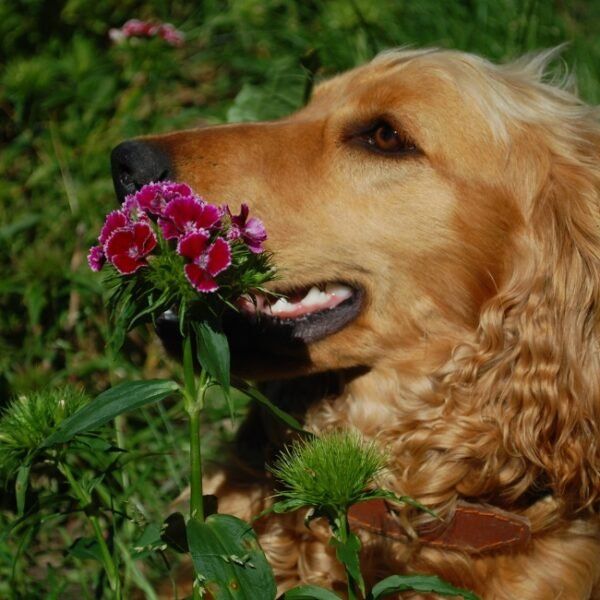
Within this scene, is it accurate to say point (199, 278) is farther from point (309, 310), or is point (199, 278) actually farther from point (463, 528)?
point (463, 528)

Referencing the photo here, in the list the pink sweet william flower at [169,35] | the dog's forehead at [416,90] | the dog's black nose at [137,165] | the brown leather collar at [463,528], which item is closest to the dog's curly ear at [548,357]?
the brown leather collar at [463,528]

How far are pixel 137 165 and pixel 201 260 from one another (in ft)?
2.98

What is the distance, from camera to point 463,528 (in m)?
2.87

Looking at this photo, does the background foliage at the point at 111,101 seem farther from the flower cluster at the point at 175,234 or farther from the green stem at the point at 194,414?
the flower cluster at the point at 175,234

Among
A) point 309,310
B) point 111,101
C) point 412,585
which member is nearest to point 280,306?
point 309,310

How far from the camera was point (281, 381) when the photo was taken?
3283 millimetres

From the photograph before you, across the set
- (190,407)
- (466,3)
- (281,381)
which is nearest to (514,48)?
(466,3)

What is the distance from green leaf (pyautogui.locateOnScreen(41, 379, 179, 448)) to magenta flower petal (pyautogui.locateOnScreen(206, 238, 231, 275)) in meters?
0.23

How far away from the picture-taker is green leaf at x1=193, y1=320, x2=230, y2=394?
78.0 inches

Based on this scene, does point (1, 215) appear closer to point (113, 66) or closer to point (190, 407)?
point (113, 66)

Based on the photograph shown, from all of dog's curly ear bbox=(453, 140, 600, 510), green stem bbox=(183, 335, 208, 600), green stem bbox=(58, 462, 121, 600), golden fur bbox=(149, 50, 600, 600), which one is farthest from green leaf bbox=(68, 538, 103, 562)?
dog's curly ear bbox=(453, 140, 600, 510)

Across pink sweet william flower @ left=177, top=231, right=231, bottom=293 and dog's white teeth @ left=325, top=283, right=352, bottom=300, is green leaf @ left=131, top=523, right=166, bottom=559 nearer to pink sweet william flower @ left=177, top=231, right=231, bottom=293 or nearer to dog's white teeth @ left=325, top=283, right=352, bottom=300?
pink sweet william flower @ left=177, top=231, right=231, bottom=293

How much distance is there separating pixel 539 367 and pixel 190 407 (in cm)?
122

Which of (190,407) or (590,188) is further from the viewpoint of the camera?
(590,188)
